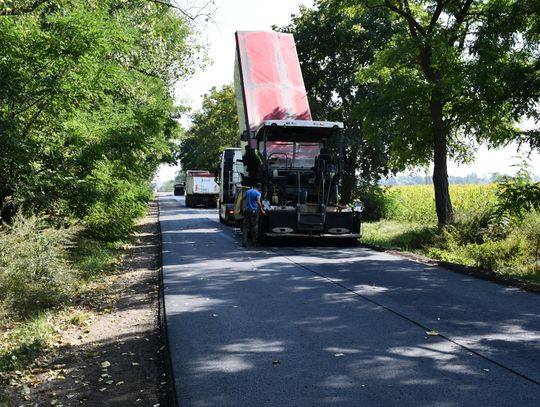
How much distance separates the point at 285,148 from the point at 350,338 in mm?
11106

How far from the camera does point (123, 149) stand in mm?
12844

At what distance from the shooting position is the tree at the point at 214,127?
5046cm

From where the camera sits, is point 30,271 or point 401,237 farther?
point 401,237

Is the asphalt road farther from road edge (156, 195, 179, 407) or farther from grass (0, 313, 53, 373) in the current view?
grass (0, 313, 53, 373)

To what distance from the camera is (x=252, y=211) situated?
51.6 ft

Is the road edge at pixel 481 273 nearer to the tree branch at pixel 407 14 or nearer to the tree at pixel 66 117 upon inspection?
the tree at pixel 66 117

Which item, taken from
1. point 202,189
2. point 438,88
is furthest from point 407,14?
point 202,189

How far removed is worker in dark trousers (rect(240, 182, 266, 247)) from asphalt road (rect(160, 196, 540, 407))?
4437 mm

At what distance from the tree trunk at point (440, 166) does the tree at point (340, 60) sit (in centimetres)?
942

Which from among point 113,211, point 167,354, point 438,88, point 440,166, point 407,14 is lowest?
point 167,354

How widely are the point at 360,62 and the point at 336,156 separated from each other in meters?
12.4

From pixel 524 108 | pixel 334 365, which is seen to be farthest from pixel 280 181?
pixel 334 365

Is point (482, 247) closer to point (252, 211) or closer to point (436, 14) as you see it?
point (252, 211)

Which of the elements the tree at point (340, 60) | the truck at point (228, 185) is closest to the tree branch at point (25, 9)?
the truck at point (228, 185)
